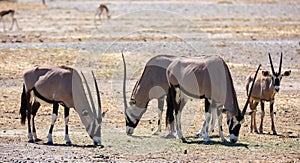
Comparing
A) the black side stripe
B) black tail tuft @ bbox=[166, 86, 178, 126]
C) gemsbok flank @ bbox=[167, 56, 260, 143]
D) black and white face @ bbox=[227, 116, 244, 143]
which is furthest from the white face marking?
black and white face @ bbox=[227, 116, 244, 143]

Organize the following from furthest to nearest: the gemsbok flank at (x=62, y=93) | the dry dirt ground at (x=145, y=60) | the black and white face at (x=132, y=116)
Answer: the black and white face at (x=132, y=116), the gemsbok flank at (x=62, y=93), the dry dirt ground at (x=145, y=60)

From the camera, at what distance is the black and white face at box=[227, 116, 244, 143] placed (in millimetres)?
14695

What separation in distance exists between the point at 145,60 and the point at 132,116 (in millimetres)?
11227

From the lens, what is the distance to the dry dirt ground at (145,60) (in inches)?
537

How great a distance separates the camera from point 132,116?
16.5m

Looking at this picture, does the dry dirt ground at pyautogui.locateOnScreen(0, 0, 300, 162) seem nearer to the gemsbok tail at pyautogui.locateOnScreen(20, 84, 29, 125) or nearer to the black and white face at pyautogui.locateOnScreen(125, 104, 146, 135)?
the black and white face at pyautogui.locateOnScreen(125, 104, 146, 135)

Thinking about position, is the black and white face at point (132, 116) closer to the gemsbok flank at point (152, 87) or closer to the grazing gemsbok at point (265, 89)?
the gemsbok flank at point (152, 87)

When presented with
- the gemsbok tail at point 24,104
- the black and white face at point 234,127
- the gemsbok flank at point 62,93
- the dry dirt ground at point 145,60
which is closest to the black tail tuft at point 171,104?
the dry dirt ground at point 145,60

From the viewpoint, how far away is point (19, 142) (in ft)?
48.2

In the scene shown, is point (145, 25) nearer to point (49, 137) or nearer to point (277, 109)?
point (277, 109)

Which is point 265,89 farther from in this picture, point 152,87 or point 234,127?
point 152,87

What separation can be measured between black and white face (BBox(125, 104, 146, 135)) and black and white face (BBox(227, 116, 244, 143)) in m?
2.35

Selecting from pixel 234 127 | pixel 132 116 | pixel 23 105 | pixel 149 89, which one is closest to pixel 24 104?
pixel 23 105

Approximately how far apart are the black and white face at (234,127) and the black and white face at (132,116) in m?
2.35
